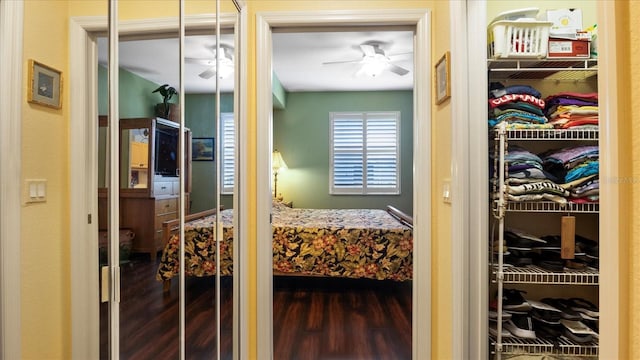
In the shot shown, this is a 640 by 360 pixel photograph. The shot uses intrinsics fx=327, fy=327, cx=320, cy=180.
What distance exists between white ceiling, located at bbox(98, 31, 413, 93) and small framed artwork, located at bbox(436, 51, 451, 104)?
1139mm

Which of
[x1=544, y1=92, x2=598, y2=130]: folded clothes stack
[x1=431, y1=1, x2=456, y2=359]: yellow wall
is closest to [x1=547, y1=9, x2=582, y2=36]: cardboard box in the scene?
[x1=544, y1=92, x2=598, y2=130]: folded clothes stack

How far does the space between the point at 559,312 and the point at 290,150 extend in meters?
4.88

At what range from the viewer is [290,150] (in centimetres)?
612

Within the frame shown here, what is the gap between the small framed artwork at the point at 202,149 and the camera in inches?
61.1

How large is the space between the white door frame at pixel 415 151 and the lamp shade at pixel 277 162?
13.0 ft

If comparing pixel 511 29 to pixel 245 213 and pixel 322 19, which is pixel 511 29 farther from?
pixel 245 213

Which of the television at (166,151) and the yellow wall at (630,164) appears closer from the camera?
the yellow wall at (630,164)

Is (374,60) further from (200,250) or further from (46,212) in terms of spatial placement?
(46,212)

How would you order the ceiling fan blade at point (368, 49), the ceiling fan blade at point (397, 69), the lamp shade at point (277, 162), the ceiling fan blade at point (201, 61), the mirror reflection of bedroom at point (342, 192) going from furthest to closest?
1. the lamp shade at point (277, 162)
2. the ceiling fan blade at point (397, 69)
3. the ceiling fan blade at point (368, 49)
4. the mirror reflection of bedroom at point (342, 192)
5. the ceiling fan blade at point (201, 61)

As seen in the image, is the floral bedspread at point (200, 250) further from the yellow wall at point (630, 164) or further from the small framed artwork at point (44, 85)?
the yellow wall at point (630, 164)

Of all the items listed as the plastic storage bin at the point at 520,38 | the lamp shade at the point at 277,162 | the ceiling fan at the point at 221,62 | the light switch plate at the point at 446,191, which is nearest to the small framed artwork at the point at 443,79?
the plastic storage bin at the point at 520,38

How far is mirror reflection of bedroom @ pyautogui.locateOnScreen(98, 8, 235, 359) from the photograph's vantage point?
41.0 inches

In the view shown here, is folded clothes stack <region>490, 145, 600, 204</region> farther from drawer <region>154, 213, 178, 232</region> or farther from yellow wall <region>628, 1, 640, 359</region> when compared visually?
drawer <region>154, 213, 178, 232</region>

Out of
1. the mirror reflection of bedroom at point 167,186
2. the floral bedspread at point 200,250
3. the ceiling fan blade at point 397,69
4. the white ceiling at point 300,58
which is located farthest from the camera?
the ceiling fan blade at point 397,69
